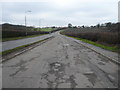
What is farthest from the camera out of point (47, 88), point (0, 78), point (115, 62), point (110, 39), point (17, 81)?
point (110, 39)

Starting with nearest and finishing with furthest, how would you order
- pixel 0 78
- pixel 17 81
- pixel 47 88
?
pixel 47 88 < pixel 17 81 < pixel 0 78

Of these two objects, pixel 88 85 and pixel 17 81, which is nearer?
pixel 88 85

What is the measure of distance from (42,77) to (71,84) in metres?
1.36

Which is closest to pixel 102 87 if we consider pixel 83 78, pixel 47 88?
pixel 83 78

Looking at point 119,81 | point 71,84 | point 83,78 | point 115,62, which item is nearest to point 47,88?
point 71,84

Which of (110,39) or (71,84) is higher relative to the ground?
(110,39)

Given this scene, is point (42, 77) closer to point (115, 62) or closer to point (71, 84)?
point (71, 84)

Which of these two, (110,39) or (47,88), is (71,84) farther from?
(110,39)

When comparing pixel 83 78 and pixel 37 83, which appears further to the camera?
pixel 83 78

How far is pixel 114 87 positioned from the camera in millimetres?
3959

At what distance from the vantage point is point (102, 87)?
154 inches

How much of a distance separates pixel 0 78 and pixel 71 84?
9.95 ft

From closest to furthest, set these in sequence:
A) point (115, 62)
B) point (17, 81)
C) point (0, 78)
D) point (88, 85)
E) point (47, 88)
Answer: point (47, 88)
point (88, 85)
point (17, 81)
point (0, 78)
point (115, 62)

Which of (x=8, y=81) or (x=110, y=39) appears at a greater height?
(x=110, y=39)
